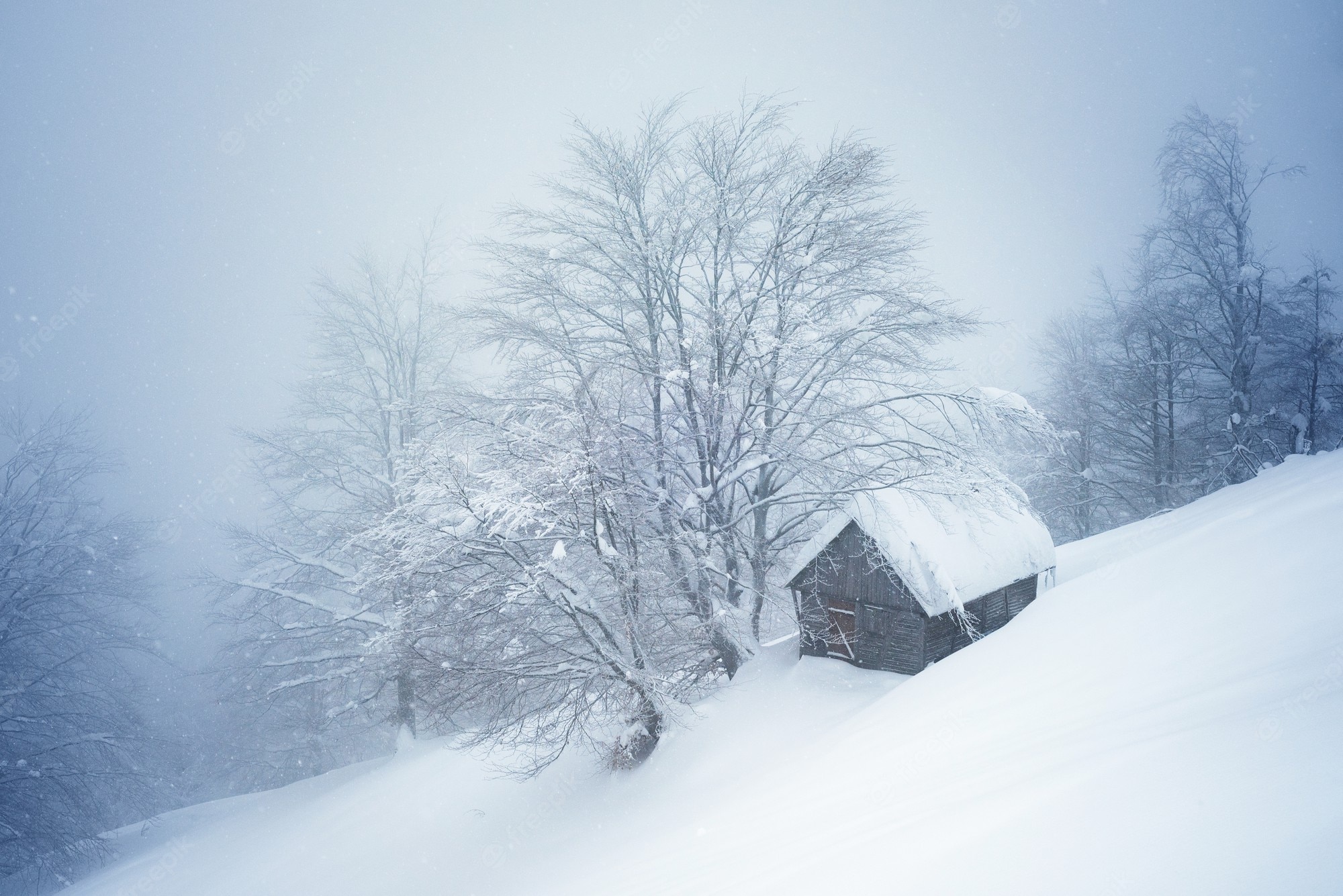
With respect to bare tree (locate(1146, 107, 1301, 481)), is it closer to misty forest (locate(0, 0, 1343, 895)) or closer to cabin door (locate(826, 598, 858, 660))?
misty forest (locate(0, 0, 1343, 895))

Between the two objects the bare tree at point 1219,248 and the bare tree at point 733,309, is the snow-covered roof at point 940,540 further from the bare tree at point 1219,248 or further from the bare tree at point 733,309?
the bare tree at point 1219,248

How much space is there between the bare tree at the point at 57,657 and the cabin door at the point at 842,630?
46.7ft

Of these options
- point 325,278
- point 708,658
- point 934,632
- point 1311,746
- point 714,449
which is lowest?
point 934,632

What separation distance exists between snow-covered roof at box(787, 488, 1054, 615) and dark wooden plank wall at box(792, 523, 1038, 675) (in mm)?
275

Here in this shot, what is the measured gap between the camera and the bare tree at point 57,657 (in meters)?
11.0

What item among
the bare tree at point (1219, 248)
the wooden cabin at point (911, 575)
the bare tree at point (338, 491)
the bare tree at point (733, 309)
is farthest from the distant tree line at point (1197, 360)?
the bare tree at point (338, 491)

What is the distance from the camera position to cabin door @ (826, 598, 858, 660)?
10.8 metres

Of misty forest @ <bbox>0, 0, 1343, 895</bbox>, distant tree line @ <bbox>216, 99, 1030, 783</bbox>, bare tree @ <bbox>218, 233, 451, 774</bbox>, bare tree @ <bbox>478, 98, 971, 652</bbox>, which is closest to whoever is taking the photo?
misty forest @ <bbox>0, 0, 1343, 895</bbox>

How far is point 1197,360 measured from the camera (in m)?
16.5

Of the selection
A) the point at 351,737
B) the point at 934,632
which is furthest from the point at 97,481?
the point at 934,632

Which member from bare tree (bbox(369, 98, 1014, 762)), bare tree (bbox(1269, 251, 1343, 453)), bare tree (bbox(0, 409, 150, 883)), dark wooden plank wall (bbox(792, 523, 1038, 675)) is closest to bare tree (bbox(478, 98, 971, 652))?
bare tree (bbox(369, 98, 1014, 762))

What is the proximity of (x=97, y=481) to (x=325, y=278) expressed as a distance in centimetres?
5776

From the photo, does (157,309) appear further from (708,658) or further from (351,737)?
(708,658)

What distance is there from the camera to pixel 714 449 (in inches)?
395
